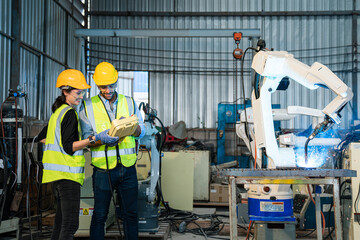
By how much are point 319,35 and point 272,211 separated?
737cm

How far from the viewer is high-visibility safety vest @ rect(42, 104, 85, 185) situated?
2.92m

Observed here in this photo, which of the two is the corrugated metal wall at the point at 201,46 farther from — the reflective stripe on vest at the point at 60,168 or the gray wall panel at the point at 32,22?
the reflective stripe on vest at the point at 60,168

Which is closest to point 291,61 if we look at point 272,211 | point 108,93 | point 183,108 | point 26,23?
point 272,211

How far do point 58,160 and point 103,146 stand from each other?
0.48m

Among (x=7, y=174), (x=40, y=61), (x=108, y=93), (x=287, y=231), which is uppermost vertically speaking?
(x=40, y=61)

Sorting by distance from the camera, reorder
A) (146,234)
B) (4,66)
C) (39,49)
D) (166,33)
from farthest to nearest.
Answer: (166,33)
(39,49)
(4,66)
(146,234)

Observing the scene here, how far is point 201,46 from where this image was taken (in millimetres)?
9797

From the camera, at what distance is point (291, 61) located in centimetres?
305

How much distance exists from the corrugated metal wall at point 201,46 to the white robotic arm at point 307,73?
647 cm

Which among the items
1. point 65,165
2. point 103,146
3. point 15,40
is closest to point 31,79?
point 15,40

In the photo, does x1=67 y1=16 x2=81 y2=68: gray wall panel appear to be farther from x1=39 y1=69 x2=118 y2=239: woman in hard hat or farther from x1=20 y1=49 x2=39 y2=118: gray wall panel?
x1=39 y1=69 x2=118 y2=239: woman in hard hat

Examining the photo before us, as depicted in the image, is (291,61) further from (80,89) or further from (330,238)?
(330,238)

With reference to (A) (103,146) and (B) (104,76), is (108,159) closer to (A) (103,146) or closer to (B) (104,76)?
(A) (103,146)

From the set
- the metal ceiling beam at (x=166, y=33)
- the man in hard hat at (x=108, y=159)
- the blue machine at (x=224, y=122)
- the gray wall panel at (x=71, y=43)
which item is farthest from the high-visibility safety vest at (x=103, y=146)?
the gray wall panel at (x=71, y=43)
